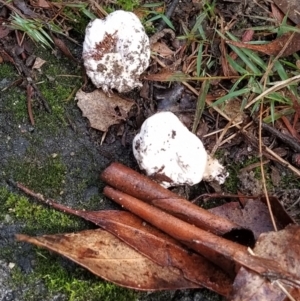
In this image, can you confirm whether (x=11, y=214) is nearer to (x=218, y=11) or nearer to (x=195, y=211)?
(x=195, y=211)

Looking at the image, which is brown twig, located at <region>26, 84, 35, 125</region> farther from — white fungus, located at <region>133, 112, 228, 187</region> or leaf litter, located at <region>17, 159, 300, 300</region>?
white fungus, located at <region>133, 112, 228, 187</region>

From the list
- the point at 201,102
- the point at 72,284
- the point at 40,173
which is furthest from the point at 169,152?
the point at 72,284

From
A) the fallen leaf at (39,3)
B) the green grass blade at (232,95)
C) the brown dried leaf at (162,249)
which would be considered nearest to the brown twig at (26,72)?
the fallen leaf at (39,3)

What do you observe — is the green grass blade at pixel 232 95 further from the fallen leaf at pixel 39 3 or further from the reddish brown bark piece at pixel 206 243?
the fallen leaf at pixel 39 3

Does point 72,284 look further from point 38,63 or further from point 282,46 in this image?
point 282,46

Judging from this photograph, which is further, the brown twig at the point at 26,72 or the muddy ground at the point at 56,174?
the brown twig at the point at 26,72

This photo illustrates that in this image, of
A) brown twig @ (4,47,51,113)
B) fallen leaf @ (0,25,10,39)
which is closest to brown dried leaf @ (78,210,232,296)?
brown twig @ (4,47,51,113)
